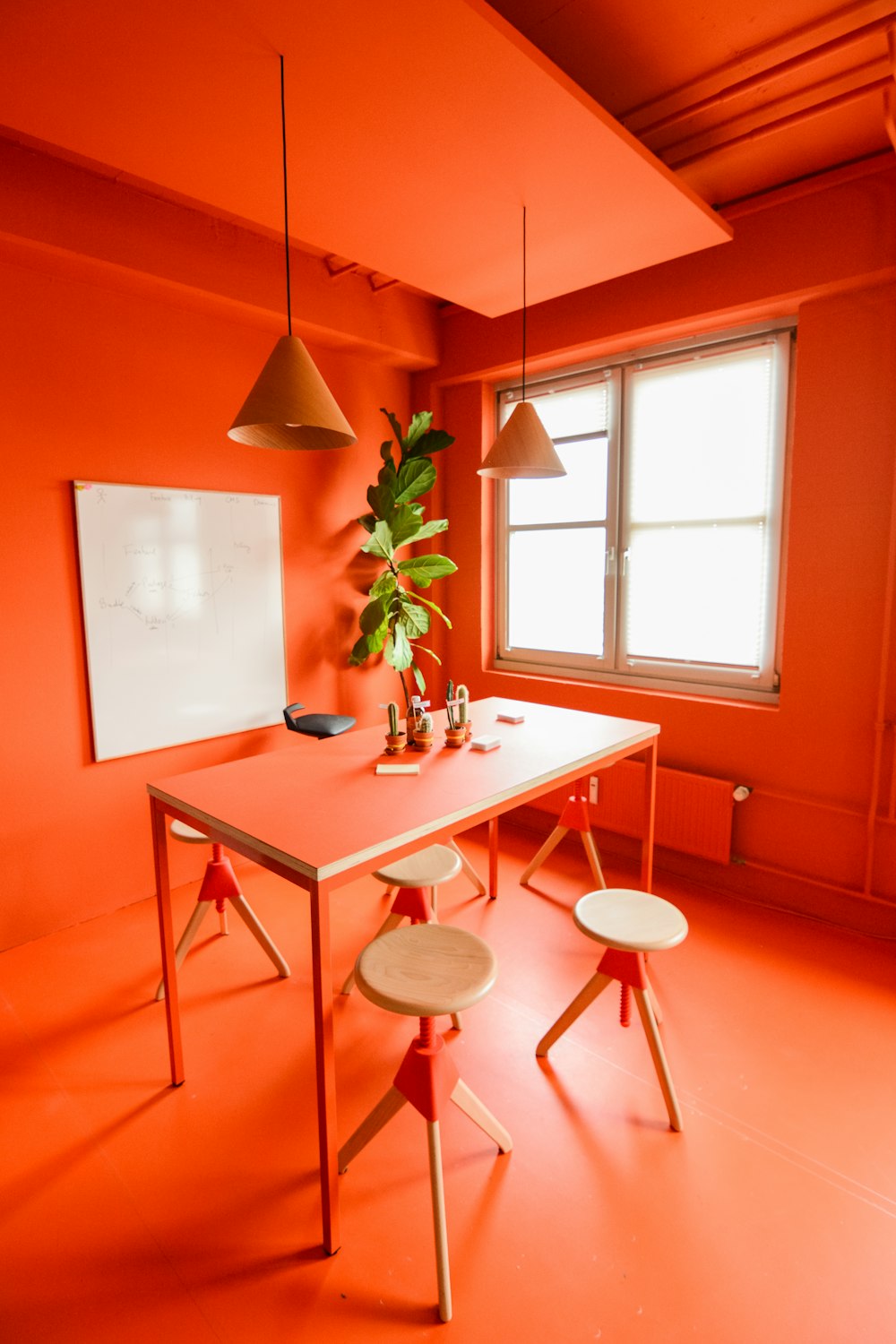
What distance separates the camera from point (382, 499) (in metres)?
4.09

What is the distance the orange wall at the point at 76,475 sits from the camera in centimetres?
288

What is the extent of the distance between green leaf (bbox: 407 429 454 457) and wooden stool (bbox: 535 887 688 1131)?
283 centimetres

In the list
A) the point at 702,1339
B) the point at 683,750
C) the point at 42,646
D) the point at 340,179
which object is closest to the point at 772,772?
the point at 683,750

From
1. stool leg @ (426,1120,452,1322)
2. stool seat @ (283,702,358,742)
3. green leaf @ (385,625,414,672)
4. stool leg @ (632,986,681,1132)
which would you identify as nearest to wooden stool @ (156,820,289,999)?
stool seat @ (283,702,358,742)

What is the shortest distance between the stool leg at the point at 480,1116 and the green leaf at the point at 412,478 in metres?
3.07

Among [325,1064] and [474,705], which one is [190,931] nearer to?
[325,1064]

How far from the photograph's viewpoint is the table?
5.20 ft

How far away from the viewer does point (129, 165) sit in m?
2.27

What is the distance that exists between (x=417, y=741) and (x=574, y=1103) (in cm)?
127

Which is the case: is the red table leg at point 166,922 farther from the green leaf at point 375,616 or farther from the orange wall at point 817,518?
the orange wall at point 817,518

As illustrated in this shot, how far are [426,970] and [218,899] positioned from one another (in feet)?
3.90

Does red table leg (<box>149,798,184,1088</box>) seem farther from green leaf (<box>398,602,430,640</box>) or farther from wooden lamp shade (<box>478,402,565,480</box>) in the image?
green leaf (<box>398,602,430,640</box>)

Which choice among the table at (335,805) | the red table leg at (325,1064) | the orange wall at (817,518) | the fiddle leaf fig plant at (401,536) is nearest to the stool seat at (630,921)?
the table at (335,805)

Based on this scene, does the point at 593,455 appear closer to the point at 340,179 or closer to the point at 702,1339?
the point at 340,179
